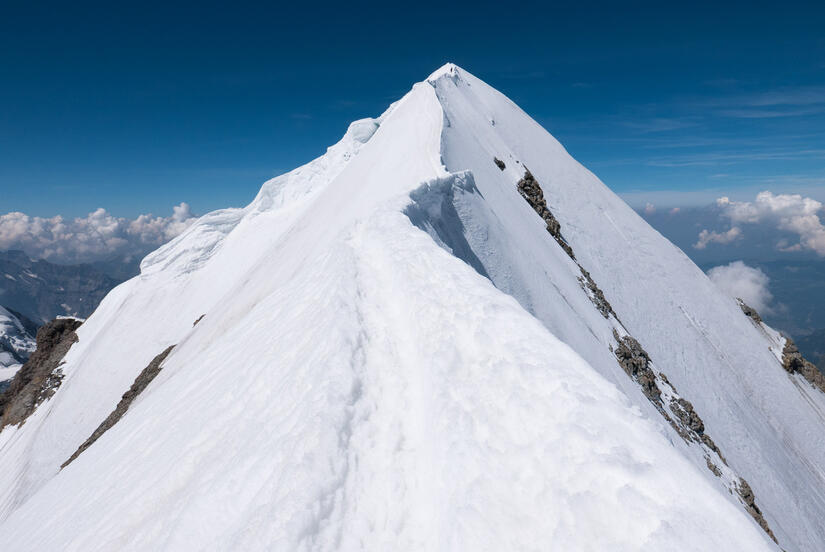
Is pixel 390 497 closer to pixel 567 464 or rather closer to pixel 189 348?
pixel 567 464

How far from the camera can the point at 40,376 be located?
41.2 meters

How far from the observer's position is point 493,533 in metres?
3.47

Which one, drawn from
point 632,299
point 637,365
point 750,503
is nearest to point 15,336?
point 632,299

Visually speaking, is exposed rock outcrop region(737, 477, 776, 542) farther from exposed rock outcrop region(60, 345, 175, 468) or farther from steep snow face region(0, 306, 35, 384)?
steep snow face region(0, 306, 35, 384)

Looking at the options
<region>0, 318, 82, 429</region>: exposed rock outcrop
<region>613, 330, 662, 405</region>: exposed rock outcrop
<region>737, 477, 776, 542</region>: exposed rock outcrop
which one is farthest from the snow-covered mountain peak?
<region>0, 318, 82, 429</region>: exposed rock outcrop

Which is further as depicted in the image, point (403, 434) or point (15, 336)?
point (15, 336)

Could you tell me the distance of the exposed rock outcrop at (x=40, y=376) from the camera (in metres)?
36.4

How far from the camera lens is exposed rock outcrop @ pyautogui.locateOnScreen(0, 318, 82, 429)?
36406mm

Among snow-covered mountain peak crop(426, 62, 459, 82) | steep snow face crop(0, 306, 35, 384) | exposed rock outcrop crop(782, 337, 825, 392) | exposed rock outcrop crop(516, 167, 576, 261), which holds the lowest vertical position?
steep snow face crop(0, 306, 35, 384)

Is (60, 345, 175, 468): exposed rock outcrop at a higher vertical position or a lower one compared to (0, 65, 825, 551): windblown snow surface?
lower

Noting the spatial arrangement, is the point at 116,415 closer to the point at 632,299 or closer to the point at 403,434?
the point at 403,434

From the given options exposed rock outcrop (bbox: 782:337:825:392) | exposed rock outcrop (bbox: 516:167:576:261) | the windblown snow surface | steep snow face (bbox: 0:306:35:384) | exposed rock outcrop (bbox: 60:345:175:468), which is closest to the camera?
the windblown snow surface

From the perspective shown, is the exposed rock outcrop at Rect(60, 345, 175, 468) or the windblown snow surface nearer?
the windblown snow surface

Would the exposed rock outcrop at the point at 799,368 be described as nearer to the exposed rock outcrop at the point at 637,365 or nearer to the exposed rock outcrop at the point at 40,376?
the exposed rock outcrop at the point at 637,365
